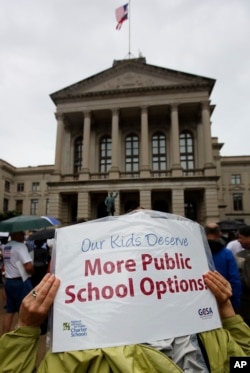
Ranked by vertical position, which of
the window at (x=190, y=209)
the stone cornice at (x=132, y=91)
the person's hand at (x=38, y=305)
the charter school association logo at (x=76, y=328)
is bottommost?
the charter school association logo at (x=76, y=328)

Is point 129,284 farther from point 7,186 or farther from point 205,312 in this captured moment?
point 7,186

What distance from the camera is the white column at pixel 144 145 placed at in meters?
28.7

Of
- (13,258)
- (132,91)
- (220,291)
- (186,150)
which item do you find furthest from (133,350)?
(186,150)

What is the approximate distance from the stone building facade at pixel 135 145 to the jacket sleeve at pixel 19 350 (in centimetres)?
2637

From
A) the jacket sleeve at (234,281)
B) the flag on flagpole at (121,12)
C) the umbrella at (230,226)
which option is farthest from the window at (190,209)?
the jacket sleeve at (234,281)

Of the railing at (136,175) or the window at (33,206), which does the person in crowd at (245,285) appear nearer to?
the railing at (136,175)

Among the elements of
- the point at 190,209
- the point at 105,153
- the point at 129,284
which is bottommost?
the point at 129,284

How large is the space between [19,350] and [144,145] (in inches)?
1147

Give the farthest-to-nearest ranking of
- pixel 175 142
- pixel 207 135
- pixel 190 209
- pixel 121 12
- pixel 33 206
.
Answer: pixel 33 206 → pixel 121 12 → pixel 190 209 → pixel 175 142 → pixel 207 135

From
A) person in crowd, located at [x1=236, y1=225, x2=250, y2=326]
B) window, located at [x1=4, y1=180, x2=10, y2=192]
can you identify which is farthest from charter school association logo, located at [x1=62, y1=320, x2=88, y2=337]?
window, located at [x1=4, y1=180, x2=10, y2=192]

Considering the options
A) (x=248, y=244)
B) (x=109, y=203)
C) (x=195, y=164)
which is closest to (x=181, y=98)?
(x=195, y=164)

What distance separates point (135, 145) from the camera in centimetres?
3281

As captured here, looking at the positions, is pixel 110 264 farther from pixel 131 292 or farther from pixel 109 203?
pixel 109 203

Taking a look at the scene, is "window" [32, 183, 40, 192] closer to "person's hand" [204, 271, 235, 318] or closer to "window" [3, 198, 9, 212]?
"window" [3, 198, 9, 212]
